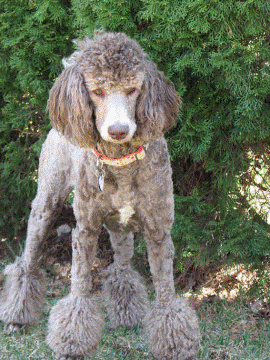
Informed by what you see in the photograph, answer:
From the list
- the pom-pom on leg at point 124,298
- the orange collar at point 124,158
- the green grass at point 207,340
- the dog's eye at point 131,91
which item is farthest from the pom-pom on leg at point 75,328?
the dog's eye at point 131,91

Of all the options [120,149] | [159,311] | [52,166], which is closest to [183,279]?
[159,311]

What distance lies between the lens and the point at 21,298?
3.31 meters

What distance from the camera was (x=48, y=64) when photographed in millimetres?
3877

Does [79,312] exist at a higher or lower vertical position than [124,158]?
lower

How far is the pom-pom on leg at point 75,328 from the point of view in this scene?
281cm

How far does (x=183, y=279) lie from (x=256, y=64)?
175 cm

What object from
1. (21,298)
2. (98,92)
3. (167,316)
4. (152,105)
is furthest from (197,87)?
(21,298)

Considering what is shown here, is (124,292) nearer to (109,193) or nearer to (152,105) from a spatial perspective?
(109,193)

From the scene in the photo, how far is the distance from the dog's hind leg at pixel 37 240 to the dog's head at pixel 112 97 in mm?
566

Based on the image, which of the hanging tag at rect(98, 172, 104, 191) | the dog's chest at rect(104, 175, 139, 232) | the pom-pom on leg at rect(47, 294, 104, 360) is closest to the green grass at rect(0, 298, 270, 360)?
the pom-pom on leg at rect(47, 294, 104, 360)

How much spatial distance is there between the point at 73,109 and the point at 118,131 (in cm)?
30

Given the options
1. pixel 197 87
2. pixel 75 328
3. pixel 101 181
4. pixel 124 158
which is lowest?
pixel 75 328

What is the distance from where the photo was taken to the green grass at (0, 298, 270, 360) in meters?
2.97

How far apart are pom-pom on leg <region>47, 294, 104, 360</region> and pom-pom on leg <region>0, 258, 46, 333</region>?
1.63 ft
